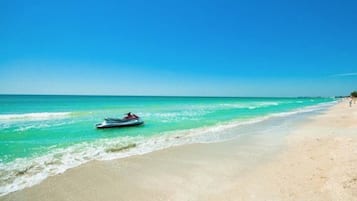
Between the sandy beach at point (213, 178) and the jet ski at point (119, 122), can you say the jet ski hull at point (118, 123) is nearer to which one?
the jet ski at point (119, 122)

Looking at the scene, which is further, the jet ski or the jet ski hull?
the jet ski

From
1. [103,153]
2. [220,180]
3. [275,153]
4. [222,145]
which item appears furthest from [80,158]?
[275,153]

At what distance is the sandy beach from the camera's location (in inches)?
216

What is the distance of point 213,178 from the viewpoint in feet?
21.8

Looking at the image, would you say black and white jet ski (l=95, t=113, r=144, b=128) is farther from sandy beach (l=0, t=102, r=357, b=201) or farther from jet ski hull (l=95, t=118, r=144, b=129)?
sandy beach (l=0, t=102, r=357, b=201)

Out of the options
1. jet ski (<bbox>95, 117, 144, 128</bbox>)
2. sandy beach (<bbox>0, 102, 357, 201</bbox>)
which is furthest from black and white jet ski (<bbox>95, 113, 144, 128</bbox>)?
sandy beach (<bbox>0, 102, 357, 201</bbox>)

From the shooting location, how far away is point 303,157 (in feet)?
28.1

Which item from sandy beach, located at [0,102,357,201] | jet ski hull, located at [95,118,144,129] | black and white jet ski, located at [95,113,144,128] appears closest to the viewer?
sandy beach, located at [0,102,357,201]

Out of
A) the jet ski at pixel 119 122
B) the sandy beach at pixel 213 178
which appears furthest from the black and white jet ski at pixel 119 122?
the sandy beach at pixel 213 178

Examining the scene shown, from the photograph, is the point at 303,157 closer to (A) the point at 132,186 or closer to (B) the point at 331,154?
(B) the point at 331,154

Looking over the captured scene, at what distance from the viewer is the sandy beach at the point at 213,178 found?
5.48 meters

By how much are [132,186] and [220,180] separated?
2508 millimetres

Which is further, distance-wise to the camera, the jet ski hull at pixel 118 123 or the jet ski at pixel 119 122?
the jet ski at pixel 119 122

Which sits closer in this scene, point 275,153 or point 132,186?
point 132,186
